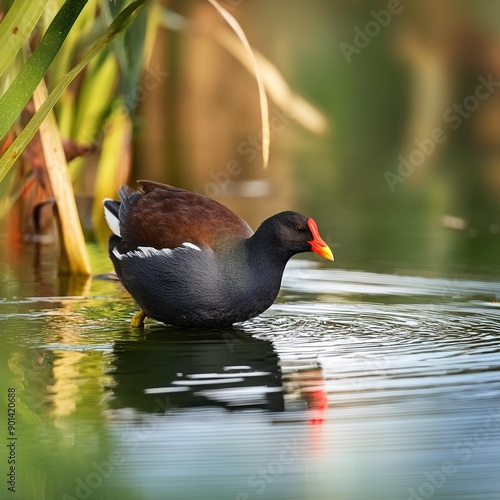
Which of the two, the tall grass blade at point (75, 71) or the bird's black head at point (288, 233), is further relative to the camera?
the bird's black head at point (288, 233)

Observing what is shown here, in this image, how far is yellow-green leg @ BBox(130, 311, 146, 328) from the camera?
18.6 ft

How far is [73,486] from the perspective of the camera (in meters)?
3.38

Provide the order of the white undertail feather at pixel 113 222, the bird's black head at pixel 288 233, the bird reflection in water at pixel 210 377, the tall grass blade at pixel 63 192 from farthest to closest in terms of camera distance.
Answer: the tall grass blade at pixel 63 192 < the white undertail feather at pixel 113 222 < the bird's black head at pixel 288 233 < the bird reflection in water at pixel 210 377

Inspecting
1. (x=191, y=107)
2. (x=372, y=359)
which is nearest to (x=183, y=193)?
(x=372, y=359)

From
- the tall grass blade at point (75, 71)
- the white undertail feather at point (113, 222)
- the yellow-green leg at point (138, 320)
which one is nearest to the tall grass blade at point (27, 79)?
the tall grass blade at point (75, 71)

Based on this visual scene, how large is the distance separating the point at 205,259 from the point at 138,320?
490 mm

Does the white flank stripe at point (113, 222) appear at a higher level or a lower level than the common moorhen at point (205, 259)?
higher

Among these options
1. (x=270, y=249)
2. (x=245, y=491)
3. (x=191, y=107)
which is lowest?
(x=245, y=491)

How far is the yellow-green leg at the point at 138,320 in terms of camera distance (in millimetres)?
5664

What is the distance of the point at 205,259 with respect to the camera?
18.0ft

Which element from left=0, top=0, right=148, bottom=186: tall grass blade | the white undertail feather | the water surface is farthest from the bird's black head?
left=0, top=0, right=148, bottom=186: tall grass blade

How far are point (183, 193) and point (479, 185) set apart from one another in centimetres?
488

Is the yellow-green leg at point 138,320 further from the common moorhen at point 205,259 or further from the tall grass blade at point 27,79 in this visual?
the tall grass blade at point 27,79

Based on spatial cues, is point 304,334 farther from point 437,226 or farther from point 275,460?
point 437,226
